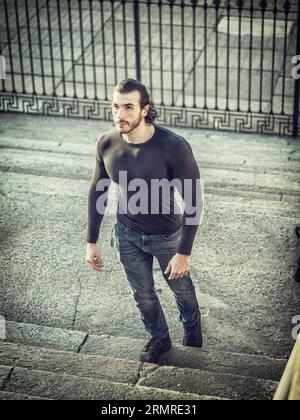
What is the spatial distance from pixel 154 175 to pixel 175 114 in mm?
5264

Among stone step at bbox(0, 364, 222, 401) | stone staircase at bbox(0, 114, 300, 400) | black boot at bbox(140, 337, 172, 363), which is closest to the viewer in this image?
stone step at bbox(0, 364, 222, 401)

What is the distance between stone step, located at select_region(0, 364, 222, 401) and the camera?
15.6 feet

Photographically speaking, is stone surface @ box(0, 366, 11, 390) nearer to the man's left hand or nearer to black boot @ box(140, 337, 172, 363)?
black boot @ box(140, 337, 172, 363)

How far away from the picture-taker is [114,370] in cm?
526

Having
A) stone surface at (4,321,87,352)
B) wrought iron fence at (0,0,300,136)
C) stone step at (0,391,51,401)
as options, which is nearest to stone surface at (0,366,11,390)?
stone step at (0,391,51,401)

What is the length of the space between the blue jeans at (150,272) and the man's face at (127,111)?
2.30ft

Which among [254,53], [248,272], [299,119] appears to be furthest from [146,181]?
[254,53]

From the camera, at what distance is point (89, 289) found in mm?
6539

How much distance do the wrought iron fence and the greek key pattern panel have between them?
1 centimetres

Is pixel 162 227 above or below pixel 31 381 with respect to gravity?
above

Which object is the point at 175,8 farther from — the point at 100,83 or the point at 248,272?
the point at 248,272

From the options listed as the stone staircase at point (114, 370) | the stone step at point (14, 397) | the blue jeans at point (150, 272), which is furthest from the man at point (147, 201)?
the stone step at point (14, 397)

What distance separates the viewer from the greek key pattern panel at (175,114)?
32.7ft

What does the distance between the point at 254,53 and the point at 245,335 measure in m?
6.55
